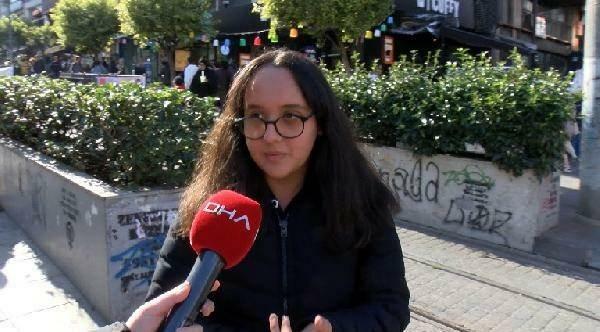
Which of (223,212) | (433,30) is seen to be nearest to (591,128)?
(223,212)

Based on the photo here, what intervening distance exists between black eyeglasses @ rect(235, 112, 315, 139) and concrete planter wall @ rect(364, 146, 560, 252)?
385 centimetres

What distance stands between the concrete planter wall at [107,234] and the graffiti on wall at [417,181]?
10.8 feet

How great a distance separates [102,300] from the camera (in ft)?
13.0

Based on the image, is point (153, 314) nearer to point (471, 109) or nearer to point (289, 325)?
point (289, 325)

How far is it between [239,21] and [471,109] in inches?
517

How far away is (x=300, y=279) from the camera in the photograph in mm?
1645

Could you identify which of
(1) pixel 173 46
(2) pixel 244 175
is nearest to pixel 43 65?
(1) pixel 173 46

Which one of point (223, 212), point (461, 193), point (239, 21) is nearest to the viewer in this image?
point (223, 212)

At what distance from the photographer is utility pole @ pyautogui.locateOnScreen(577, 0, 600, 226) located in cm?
635

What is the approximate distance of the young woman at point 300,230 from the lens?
1644mm

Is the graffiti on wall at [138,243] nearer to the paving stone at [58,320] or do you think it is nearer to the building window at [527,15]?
the paving stone at [58,320]

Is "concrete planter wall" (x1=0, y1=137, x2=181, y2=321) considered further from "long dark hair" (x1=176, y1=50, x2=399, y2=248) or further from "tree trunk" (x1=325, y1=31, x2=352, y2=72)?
"tree trunk" (x1=325, y1=31, x2=352, y2=72)

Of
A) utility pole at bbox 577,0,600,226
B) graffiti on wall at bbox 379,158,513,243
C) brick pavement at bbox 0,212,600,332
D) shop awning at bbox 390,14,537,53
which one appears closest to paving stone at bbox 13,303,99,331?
brick pavement at bbox 0,212,600,332

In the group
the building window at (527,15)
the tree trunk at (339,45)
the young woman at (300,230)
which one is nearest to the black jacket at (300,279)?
the young woman at (300,230)
